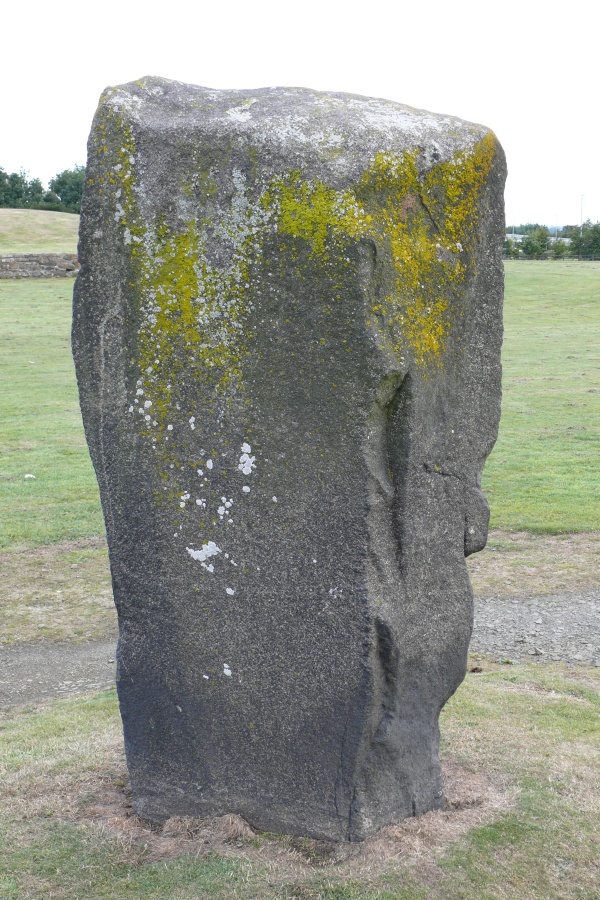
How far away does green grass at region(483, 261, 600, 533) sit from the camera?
1431cm

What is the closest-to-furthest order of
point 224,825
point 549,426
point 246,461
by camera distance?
1. point 246,461
2. point 224,825
3. point 549,426

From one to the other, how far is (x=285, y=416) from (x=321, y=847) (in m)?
2.37

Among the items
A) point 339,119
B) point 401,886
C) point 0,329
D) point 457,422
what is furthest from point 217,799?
point 0,329

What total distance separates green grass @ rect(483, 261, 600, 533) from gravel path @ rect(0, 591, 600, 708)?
10.0ft

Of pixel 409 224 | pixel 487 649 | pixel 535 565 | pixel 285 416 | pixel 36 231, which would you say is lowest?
pixel 487 649

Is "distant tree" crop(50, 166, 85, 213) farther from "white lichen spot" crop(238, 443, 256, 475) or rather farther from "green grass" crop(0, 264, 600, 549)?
"white lichen spot" crop(238, 443, 256, 475)

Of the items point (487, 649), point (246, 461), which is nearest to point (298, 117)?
point (246, 461)

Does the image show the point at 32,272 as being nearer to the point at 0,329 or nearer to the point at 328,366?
the point at 0,329

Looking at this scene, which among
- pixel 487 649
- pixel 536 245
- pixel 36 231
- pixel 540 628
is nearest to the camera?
pixel 487 649

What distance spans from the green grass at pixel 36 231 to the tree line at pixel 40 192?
5.42m

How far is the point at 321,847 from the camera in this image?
17.6ft

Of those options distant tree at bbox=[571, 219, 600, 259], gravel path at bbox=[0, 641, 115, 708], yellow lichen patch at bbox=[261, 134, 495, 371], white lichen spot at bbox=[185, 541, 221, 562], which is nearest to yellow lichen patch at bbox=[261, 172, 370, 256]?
yellow lichen patch at bbox=[261, 134, 495, 371]

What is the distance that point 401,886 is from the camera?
4965mm

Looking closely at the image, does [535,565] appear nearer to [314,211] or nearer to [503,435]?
[503,435]
